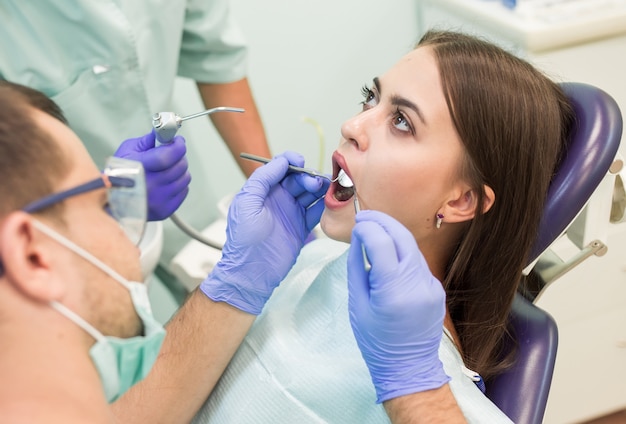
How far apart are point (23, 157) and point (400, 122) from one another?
2.26 ft

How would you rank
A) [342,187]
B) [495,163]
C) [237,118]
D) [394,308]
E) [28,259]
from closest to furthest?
[28,259] → [394,308] → [495,163] → [342,187] → [237,118]

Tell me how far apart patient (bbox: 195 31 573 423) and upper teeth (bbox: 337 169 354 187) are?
0.03 feet

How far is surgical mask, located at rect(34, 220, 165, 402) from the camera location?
0.70 metres

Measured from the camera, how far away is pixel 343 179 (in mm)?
1221

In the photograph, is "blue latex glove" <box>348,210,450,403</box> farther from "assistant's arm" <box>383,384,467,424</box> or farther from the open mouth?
the open mouth

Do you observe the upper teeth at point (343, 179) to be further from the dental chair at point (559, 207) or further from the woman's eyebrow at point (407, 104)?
the dental chair at point (559, 207)

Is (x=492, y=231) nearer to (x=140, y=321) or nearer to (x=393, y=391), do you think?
(x=393, y=391)

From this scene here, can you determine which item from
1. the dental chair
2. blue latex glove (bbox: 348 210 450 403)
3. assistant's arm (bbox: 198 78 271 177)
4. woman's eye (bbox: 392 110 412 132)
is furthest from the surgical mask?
assistant's arm (bbox: 198 78 271 177)

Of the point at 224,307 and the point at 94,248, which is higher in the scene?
the point at 94,248

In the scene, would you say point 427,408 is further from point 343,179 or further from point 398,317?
point 343,179

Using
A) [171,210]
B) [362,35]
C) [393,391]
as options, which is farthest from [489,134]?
[362,35]

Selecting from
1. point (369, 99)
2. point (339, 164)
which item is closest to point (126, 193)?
point (339, 164)

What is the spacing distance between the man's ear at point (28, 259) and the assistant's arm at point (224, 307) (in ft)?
1.78

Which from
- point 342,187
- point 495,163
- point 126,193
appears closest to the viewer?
point 126,193
